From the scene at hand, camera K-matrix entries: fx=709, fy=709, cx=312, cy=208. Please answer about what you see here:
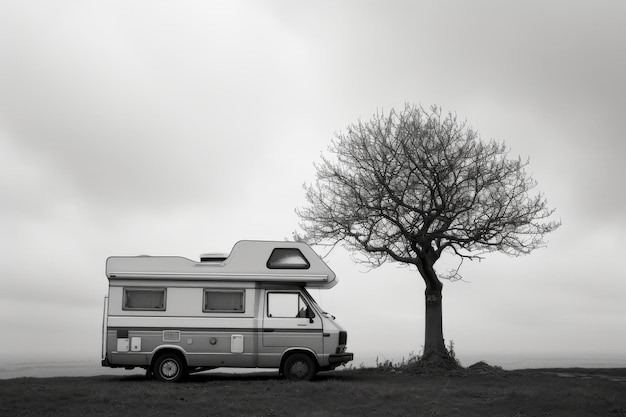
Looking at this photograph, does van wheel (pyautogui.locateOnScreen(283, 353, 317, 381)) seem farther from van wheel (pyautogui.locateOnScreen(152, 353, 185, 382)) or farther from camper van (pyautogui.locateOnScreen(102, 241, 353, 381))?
van wheel (pyautogui.locateOnScreen(152, 353, 185, 382))

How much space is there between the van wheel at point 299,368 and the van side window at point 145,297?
419cm

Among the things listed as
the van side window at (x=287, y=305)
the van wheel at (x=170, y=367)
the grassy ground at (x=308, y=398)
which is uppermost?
the van side window at (x=287, y=305)

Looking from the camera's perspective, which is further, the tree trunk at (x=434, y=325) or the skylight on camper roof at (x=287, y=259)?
the tree trunk at (x=434, y=325)

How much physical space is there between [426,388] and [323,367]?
3330mm

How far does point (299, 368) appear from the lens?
21109mm

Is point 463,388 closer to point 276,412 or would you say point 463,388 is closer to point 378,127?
point 276,412

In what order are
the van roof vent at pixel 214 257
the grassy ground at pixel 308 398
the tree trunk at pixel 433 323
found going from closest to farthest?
1. the grassy ground at pixel 308 398
2. the van roof vent at pixel 214 257
3. the tree trunk at pixel 433 323

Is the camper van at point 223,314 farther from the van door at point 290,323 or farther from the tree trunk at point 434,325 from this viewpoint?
the tree trunk at point 434,325

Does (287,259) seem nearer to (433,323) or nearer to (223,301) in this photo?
(223,301)

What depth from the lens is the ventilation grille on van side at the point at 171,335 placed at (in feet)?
69.2

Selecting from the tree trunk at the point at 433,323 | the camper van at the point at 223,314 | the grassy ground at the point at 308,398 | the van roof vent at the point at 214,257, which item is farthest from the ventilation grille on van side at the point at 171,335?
the tree trunk at the point at 433,323

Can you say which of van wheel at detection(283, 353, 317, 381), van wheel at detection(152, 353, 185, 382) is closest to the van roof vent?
van wheel at detection(152, 353, 185, 382)

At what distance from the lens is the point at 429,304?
26.5 metres

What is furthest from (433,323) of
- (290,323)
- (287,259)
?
(287,259)
